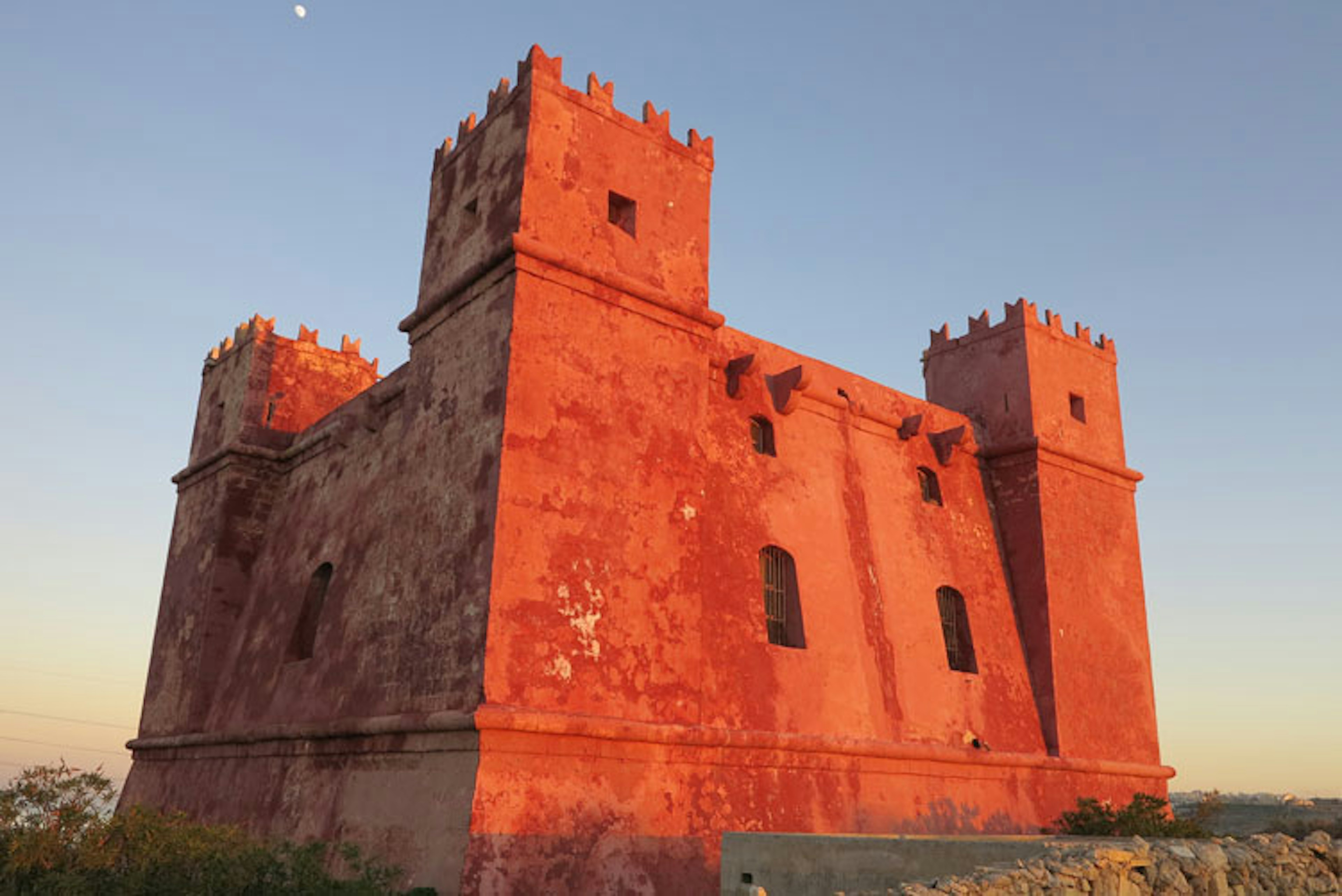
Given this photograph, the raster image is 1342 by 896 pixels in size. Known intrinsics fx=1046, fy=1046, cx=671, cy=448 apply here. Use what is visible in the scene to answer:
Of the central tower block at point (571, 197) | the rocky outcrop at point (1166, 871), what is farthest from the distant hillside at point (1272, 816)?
the central tower block at point (571, 197)

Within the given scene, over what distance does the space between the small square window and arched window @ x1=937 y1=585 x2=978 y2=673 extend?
16.3ft

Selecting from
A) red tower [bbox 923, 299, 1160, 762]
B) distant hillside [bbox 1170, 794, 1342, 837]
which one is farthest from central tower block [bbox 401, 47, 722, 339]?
distant hillside [bbox 1170, 794, 1342, 837]

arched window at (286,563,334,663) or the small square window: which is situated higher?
the small square window

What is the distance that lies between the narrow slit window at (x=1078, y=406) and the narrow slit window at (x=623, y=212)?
34.6ft

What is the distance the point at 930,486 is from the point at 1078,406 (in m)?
4.01

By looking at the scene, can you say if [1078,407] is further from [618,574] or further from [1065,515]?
[618,574]

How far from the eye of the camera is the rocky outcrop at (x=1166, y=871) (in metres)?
7.32

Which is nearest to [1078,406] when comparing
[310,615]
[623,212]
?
[623,212]

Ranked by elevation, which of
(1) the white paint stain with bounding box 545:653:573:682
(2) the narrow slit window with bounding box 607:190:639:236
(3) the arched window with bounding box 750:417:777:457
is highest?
(2) the narrow slit window with bounding box 607:190:639:236

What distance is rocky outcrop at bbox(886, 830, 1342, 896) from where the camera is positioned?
24.0ft

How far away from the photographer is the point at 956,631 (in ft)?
58.6

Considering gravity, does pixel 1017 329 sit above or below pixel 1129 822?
above

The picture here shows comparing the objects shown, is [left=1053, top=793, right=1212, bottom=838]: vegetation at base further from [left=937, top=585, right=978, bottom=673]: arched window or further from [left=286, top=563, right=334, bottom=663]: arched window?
[left=286, top=563, right=334, bottom=663]: arched window

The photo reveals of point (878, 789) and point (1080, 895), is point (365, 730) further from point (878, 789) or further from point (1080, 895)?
point (1080, 895)
